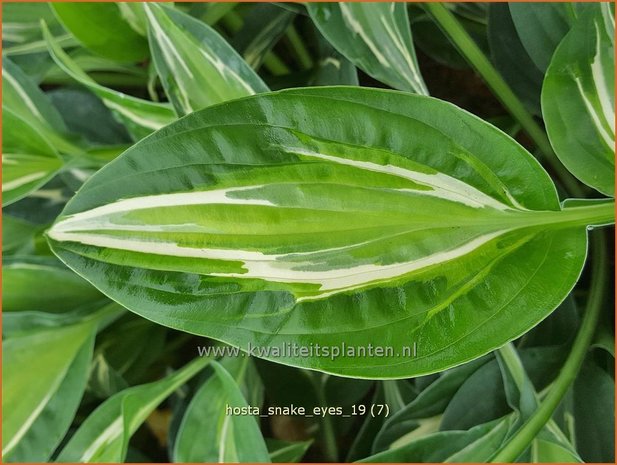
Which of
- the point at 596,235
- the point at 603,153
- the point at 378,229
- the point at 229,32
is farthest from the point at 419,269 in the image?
the point at 229,32

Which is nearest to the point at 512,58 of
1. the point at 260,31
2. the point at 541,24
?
the point at 541,24

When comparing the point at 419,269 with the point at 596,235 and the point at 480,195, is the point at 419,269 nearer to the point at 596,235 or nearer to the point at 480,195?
the point at 480,195

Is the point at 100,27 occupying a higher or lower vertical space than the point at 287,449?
higher

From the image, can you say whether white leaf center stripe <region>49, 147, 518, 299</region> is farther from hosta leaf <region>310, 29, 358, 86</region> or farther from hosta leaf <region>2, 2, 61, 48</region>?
hosta leaf <region>2, 2, 61, 48</region>

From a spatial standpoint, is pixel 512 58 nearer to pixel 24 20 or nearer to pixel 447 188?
pixel 447 188

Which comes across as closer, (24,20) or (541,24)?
(541,24)

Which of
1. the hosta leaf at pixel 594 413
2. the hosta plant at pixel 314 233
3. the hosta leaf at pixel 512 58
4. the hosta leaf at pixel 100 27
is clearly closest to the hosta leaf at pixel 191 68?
the hosta plant at pixel 314 233

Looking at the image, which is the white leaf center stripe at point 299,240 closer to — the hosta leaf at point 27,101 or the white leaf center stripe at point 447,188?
the white leaf center stripe at point 447,188
